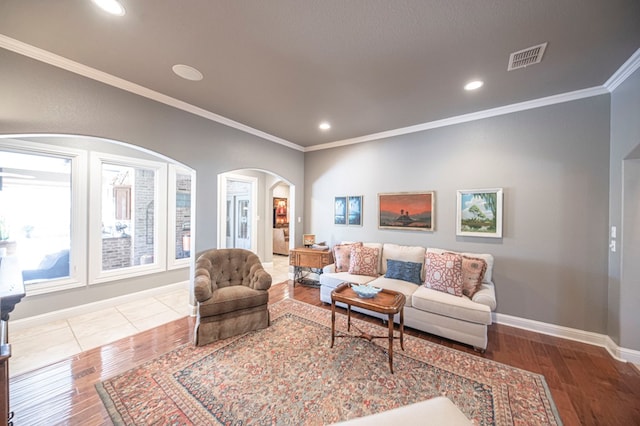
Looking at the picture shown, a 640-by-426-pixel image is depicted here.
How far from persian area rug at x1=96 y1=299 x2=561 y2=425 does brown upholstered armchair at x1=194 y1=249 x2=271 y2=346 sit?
0.17 m

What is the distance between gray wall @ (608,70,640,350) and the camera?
2.26 meters

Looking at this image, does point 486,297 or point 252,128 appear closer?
point 486,297

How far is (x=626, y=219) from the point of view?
233 cm

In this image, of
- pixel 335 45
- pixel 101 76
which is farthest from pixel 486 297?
pixel 101 76

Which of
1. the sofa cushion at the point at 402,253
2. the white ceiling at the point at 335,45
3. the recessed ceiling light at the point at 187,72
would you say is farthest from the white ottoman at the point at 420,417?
the recessed ceiling light at the point at 187,72

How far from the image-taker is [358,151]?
4.45 metres

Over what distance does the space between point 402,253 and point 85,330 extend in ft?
14.2

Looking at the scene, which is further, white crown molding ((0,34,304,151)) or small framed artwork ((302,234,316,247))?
small framed artwork ((302,234,316,247))

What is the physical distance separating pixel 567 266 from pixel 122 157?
252 inches

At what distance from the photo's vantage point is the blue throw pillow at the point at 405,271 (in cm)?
329

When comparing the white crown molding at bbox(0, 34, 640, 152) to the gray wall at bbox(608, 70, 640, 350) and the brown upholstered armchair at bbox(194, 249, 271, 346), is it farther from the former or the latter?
the brown upholstered armchair at bbox(194, 249, 271, 346)

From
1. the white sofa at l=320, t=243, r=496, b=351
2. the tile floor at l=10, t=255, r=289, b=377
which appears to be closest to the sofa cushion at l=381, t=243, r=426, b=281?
the white sofa at l=320, t=243, r=496, b=351

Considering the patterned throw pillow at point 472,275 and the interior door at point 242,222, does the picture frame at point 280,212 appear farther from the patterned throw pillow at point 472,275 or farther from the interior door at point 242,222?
the patterned throw pillow at point 472,275

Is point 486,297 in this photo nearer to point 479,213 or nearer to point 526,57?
point 479,213
